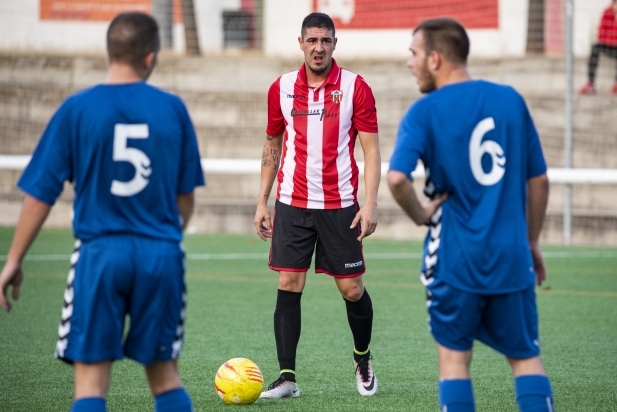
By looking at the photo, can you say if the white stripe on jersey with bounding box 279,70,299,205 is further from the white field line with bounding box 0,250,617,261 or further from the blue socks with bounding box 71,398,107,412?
the white field line with bounding box 0,250,617,261

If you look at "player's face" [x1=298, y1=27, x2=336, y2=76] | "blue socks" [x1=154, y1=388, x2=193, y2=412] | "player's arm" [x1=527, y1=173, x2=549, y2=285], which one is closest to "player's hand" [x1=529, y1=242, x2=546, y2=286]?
"player's arm" [x1=527, y1=173, x2=549, y2=285]

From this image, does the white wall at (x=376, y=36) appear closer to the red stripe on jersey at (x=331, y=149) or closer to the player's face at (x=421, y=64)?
the red stripe on jersey at (x=331, y=149)

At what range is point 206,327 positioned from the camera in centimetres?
846

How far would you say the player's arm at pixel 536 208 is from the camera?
13.6ft

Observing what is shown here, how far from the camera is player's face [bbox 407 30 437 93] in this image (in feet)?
13.2

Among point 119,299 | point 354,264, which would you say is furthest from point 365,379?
point 119,299

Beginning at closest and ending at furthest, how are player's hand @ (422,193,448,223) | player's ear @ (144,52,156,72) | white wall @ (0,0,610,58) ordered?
player's ear @ (144,52,156,72)
player's hand @ (422,193,448,223)
white wall @ (0,0,610,58)

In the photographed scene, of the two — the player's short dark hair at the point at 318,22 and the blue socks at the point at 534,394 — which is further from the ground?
the player's short dark hair at the point at 318,22

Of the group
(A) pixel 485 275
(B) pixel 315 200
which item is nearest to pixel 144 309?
(A) pixel 485 275

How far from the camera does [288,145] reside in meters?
6.43

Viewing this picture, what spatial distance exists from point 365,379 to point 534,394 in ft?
7.12

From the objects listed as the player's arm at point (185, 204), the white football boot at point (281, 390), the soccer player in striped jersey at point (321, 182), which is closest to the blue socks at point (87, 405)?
the player's arm at point (185, 204)

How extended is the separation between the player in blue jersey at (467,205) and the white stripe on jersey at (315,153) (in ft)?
7.20

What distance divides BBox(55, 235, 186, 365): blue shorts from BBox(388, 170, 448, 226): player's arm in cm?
90
